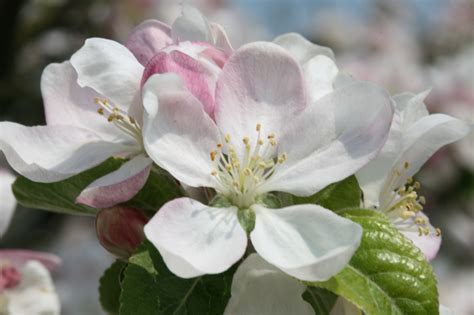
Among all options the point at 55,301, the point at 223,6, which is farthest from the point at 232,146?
the point at 223,6

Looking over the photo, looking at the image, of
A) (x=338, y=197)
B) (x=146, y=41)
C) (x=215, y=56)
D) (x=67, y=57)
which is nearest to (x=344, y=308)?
(x=338, y=197)

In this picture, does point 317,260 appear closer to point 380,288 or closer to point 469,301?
point 380,288

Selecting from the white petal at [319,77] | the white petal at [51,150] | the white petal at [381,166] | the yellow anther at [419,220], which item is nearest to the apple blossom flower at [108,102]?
the white petal at [51,150]

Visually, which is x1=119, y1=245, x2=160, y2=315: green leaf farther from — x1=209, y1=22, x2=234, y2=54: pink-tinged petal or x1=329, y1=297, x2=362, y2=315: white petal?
x1=209, y1=22, x2=234, y2=54: pink-tinged petal

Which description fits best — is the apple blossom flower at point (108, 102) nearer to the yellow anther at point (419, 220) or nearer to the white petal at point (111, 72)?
the white petal at point (111, 72)

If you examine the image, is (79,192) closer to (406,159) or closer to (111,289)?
(111,289)

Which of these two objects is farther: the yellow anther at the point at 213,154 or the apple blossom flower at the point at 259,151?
the yellow anther at the point at 213,154
